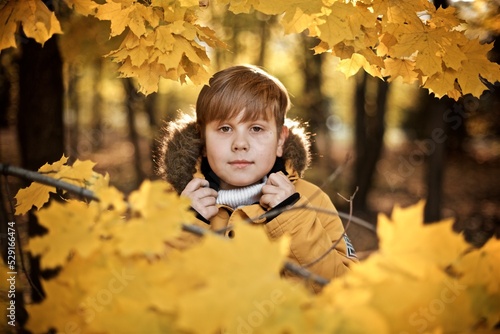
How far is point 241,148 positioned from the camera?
7.79 ft

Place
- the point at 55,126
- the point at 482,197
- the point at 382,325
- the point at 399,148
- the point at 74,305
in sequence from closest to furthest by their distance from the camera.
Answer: the point at 382,325 → the point at 74,305 → the point at 55,126 → the point at 482,197 → the point at 399,148

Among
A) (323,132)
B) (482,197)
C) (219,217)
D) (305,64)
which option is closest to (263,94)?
(219,217)

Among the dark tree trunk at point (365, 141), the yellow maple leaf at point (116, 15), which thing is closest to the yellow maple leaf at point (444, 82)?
the yellow maple leaf at point (116, 15)

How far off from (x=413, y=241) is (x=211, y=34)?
1.63m

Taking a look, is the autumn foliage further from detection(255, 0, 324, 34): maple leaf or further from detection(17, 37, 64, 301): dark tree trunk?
detection(17, 37, 64, 301): dark tree trunk

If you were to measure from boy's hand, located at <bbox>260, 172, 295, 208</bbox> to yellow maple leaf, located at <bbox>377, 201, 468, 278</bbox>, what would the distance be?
3.97ft

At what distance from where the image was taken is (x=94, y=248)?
1.12 meters

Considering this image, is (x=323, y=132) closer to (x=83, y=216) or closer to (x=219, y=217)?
(x=219, y=217)

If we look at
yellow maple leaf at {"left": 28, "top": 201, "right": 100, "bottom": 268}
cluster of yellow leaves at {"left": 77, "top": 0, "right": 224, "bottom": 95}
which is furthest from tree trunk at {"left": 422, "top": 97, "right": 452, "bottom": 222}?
yellow maple leaf at {"left": 28, "top": 201, "right": 100, "bottom": 268}

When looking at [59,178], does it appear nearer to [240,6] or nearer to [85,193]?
[85,193]

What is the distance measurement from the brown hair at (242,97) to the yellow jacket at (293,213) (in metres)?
0.23

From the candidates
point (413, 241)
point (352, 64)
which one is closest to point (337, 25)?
point (352, 64)

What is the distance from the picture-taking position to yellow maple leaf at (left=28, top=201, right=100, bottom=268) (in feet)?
3.71

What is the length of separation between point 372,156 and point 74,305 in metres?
8.85
